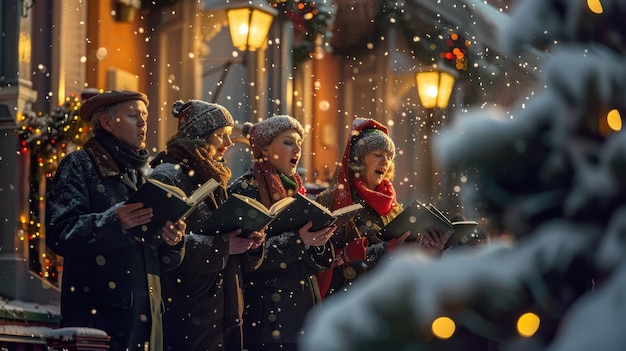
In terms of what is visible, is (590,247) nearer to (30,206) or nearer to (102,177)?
(102,177)

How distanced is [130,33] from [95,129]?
260 inches

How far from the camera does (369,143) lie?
7.36m

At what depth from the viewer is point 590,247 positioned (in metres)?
1.92

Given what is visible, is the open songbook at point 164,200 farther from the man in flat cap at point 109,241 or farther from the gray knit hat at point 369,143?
the gray knit hat at point 369,143

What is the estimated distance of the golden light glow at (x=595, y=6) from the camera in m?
2.02

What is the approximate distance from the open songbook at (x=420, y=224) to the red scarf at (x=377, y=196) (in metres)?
0.47

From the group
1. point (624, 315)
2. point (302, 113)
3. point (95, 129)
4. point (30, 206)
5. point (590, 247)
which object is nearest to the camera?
point (624, 315)

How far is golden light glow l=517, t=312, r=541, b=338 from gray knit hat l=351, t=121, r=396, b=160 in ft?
17.6

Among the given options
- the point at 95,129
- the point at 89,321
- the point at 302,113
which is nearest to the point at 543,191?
the point at 89,321

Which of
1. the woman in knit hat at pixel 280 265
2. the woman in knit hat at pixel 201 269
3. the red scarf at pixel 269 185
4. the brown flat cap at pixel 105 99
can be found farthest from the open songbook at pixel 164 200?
the red scarf at pixel 269 185

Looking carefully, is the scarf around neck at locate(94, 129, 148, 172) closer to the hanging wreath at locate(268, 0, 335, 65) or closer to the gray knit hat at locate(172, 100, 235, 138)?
the gray knit hat at locate(172, 100, 235, 138)

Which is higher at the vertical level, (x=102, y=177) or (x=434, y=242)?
(x=102, y=177)

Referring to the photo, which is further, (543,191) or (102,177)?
(102,177)

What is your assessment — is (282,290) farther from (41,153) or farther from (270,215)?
(41,153)
